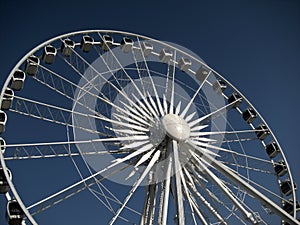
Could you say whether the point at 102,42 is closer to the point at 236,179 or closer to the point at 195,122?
the point at 195,122

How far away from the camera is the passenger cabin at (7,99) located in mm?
19688

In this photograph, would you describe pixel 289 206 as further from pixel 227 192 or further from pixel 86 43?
pixel 86 43

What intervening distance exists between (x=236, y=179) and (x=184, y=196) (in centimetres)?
255

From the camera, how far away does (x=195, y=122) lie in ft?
71.3

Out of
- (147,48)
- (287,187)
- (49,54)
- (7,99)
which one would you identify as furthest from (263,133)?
(7,99)

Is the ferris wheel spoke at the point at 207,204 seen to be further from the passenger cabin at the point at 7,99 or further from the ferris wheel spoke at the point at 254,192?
the passenger cabin at the point at 7,99

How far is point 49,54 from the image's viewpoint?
22578mm

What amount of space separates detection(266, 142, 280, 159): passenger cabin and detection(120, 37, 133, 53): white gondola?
9014mm

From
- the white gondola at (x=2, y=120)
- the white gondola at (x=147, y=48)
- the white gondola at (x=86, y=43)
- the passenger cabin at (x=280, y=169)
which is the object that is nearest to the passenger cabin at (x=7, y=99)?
the white gondola at (x=2, y=120)

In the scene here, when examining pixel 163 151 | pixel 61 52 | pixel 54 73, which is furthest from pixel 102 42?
pixel 163 151

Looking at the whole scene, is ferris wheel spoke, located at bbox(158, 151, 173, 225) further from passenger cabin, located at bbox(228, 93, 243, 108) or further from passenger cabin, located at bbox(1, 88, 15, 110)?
passenger cabin, located at bbox(228, 93, 243, 108)

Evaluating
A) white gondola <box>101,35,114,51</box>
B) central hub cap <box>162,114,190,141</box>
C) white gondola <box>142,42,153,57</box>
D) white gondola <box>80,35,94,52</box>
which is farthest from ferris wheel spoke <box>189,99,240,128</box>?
white gondola <box>80,35,94,52</box>

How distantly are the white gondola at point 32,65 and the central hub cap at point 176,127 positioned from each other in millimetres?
6179

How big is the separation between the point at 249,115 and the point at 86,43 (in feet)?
31.0
